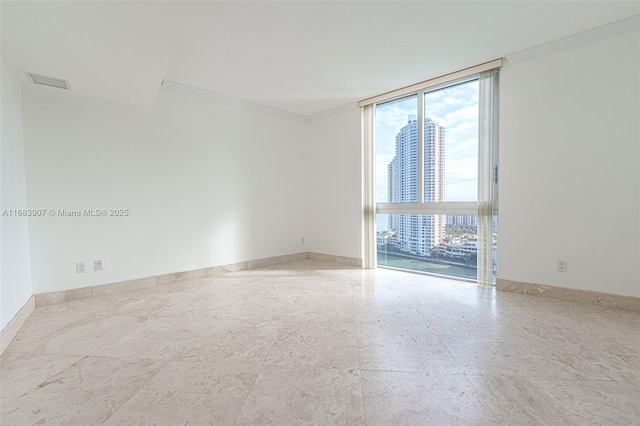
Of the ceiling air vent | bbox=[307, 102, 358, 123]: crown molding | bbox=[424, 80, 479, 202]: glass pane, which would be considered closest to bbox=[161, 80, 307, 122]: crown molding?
bbox=[307, 102, 358, 123]: crown molding

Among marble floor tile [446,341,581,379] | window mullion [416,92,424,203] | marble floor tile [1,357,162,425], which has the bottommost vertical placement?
marble floor tile [446,341,581,379]

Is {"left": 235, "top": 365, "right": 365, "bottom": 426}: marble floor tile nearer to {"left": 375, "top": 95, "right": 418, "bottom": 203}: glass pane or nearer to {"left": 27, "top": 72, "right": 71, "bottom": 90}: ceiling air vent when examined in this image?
{"left": 375, "top": 95, "right": 418, "bottom": 203}: glass pane

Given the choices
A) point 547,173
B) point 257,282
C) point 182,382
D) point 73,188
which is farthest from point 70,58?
point 547,173

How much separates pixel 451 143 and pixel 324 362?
3313 millimetres

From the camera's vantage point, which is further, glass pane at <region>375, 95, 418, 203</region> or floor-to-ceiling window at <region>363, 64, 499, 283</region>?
glass pane at <region>375, 95, 418, 203</region>

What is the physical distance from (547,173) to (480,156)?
2.31ft

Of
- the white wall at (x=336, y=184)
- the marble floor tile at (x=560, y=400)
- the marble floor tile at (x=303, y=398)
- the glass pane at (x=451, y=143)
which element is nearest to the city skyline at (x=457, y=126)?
the glass pane at (x=451, y=143)

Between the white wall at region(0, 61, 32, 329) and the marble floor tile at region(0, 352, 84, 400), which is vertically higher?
the white wall at region(0, 61, 32, 329)

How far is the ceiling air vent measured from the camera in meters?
2.49

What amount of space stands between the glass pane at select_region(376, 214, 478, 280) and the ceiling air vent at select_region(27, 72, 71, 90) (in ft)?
13.9

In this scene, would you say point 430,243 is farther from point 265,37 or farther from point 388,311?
point 265,37

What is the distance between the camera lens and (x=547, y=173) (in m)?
2.95

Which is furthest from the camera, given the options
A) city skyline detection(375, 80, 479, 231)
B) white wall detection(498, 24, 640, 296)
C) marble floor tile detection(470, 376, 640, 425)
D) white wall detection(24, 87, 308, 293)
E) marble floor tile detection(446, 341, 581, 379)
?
city skyline detection(375, 80, 479, 231)

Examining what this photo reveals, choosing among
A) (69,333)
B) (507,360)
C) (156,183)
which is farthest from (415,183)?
(69,333)
